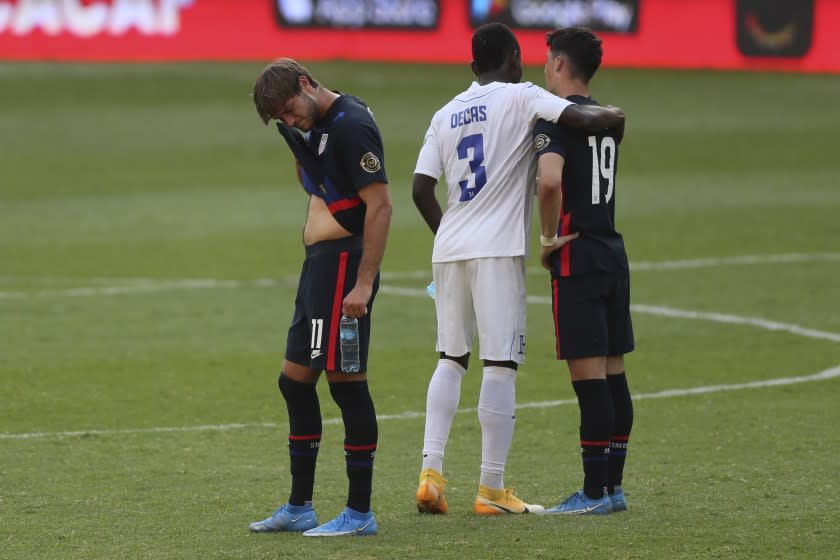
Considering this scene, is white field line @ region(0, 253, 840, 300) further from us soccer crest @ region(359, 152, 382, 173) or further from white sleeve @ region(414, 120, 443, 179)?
us soccer crest @ region(359, 152, 382, 173)

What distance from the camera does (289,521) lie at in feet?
19.7

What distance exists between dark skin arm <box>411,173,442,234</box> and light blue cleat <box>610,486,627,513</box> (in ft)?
4.56

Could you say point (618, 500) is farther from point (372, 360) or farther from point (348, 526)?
point (372, 360)

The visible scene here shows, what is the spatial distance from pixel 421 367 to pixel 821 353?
2.81m

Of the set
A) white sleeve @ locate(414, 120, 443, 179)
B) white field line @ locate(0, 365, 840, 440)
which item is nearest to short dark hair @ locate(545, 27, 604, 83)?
white sleeve @ locate(414, 120, 443, 179)

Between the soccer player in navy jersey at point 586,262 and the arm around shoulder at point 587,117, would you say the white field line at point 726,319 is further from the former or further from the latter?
the arm around shoulder at point 587,117

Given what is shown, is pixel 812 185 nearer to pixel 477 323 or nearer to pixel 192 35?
pixel 192 35

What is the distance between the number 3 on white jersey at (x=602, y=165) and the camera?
6320 millimetres

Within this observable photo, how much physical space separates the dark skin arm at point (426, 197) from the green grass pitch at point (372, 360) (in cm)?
126

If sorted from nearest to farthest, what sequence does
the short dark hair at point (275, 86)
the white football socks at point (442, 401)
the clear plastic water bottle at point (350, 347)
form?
the short dark hair at point (275, 86), the clear plastic water bottle at point (350, 347), the white football socks at point (442, 401)

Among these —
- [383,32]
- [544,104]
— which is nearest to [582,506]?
[544,104]

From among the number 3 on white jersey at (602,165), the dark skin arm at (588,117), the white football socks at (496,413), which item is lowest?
the white football socks at (496,413)

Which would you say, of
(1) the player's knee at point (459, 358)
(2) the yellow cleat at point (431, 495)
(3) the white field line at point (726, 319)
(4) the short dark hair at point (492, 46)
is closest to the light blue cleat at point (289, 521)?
(2) the yellow cleat at point (431, 495)

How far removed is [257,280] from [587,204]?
768cm
